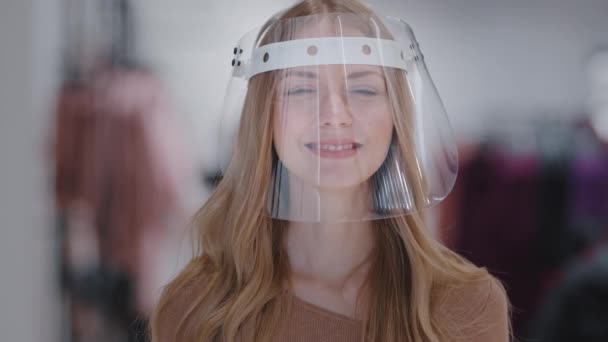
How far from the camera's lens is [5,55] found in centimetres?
181

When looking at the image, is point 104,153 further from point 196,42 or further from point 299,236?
point 299,236

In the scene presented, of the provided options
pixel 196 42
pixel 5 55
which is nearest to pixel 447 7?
pixel 196 42

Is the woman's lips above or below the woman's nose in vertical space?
below

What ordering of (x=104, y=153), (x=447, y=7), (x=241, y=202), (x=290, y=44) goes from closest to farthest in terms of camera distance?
1. (x=290, y=44)
2. (x=241, y=202)
3. (x=447, y=7)
4. (x=104, y=153)

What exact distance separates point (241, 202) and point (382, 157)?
0.31 meters

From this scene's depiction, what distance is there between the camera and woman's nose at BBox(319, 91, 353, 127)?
41.9 inches

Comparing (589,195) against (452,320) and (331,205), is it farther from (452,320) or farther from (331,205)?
(331,205)

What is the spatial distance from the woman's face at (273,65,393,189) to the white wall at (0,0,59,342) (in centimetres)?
109

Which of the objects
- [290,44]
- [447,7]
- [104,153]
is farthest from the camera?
[104,153]

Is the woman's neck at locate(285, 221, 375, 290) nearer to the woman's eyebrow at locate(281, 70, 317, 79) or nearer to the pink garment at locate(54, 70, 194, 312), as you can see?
the woman's eyebrow at locate(281, 70, 317, 79)

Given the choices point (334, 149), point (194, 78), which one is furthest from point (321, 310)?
point (194, 78)

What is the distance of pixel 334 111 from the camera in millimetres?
1065

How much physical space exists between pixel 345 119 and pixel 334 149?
0.06 metres

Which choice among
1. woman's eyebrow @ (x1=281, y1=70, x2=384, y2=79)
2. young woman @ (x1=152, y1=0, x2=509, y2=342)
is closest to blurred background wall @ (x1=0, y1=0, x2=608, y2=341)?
young woman @ (x1=152, y1=0, x2=509, y2=342)
